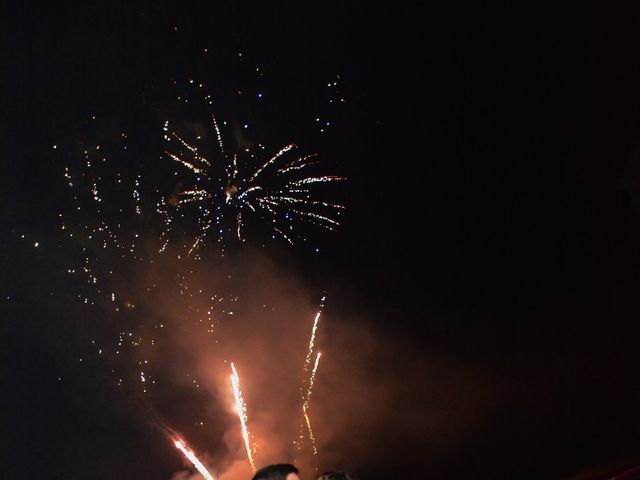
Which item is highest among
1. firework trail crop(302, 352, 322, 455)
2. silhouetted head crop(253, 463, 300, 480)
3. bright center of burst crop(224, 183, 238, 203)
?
bright center of burst crop(224, 183, 238, 203)

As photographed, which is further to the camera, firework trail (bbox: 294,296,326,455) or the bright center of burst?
firework trail (bbox: 294,296,326,455)

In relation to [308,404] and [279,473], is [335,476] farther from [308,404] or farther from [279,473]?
[308,404]

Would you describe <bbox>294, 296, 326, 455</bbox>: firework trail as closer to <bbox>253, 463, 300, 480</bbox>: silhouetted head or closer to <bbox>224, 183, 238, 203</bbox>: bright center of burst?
<bbox>224, 183, 238, 203</bbox>: bright center of burst

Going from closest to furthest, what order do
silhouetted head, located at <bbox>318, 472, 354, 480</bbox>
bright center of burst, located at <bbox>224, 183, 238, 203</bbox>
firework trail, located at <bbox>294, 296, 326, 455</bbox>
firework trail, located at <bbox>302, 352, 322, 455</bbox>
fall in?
silhouetted head, located at <bbox>318, 472, 354, 480</bbox> → bright center of burst, located at <bbox>224, 183, 238, 203</bbox> → firework trail, located at <bbox>302, 352, 322, 455</bbox> → firework trail, located at <bbox>294, 296, 326, 455</bbox>

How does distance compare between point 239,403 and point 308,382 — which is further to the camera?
point 308,382

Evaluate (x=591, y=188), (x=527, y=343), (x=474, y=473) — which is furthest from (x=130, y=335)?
(x=591, y=188)

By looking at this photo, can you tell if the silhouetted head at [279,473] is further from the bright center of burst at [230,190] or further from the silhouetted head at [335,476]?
the bright center of burst at [230,190]

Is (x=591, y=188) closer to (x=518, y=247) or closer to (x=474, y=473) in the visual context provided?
(x=518, y=247)

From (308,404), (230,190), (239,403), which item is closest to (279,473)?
(230,190)

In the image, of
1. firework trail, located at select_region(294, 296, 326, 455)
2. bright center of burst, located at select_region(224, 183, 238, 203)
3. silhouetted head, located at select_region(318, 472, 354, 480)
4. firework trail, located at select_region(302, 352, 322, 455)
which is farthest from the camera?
firework trail, located at select_region(294, 296, 326, 455)

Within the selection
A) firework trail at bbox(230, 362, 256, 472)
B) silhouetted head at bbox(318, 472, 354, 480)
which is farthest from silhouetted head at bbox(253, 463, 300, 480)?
firework trail at bbox(230, 362, 256, 472)

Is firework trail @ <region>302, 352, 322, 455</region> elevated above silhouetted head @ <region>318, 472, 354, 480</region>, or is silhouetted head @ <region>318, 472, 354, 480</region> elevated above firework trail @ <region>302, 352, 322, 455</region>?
firework trail @ <region>302, 352, 322, 455</region>

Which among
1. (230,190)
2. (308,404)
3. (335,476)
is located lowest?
(335,476)

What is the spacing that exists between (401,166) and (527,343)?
3.30 meters
